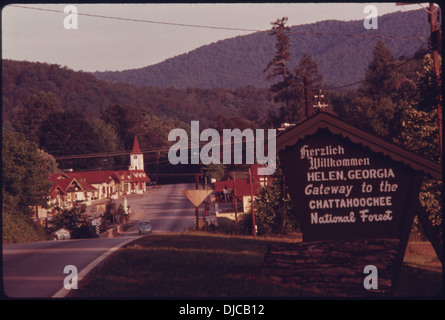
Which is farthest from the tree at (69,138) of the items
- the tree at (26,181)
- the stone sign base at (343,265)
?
the stone sign base at (343,265)

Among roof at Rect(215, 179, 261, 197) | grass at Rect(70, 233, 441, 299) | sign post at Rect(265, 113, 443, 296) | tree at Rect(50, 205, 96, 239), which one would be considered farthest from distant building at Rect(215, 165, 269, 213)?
sign post at Rect(265, 113, 443, 296)

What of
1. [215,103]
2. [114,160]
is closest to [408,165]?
[114,160]

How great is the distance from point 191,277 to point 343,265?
150 inches

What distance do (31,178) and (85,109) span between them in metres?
3.61

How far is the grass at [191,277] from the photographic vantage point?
1128 centimetres

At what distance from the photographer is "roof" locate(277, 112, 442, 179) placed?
11344 mm

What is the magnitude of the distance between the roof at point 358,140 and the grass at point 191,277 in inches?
115

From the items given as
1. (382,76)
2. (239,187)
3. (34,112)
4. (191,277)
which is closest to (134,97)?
(34,112)

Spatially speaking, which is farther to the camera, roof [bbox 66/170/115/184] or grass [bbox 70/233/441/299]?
roof [bbox 66/170/115/184]

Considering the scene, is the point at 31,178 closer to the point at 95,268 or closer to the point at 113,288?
the point at 95,268

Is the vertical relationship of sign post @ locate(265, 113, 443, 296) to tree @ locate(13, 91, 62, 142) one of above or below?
below

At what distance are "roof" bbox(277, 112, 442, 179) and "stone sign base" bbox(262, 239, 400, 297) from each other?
1868 millimetres

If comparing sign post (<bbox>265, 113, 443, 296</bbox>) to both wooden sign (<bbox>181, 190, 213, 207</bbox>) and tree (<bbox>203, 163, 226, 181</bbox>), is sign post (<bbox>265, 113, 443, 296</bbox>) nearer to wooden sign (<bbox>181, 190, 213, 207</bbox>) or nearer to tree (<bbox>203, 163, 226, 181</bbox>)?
wooden sign (<bbox>181, 190, 213, 207</bbox>)

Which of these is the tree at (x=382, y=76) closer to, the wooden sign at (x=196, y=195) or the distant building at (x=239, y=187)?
the wooden sign at (x=196, y=195)
